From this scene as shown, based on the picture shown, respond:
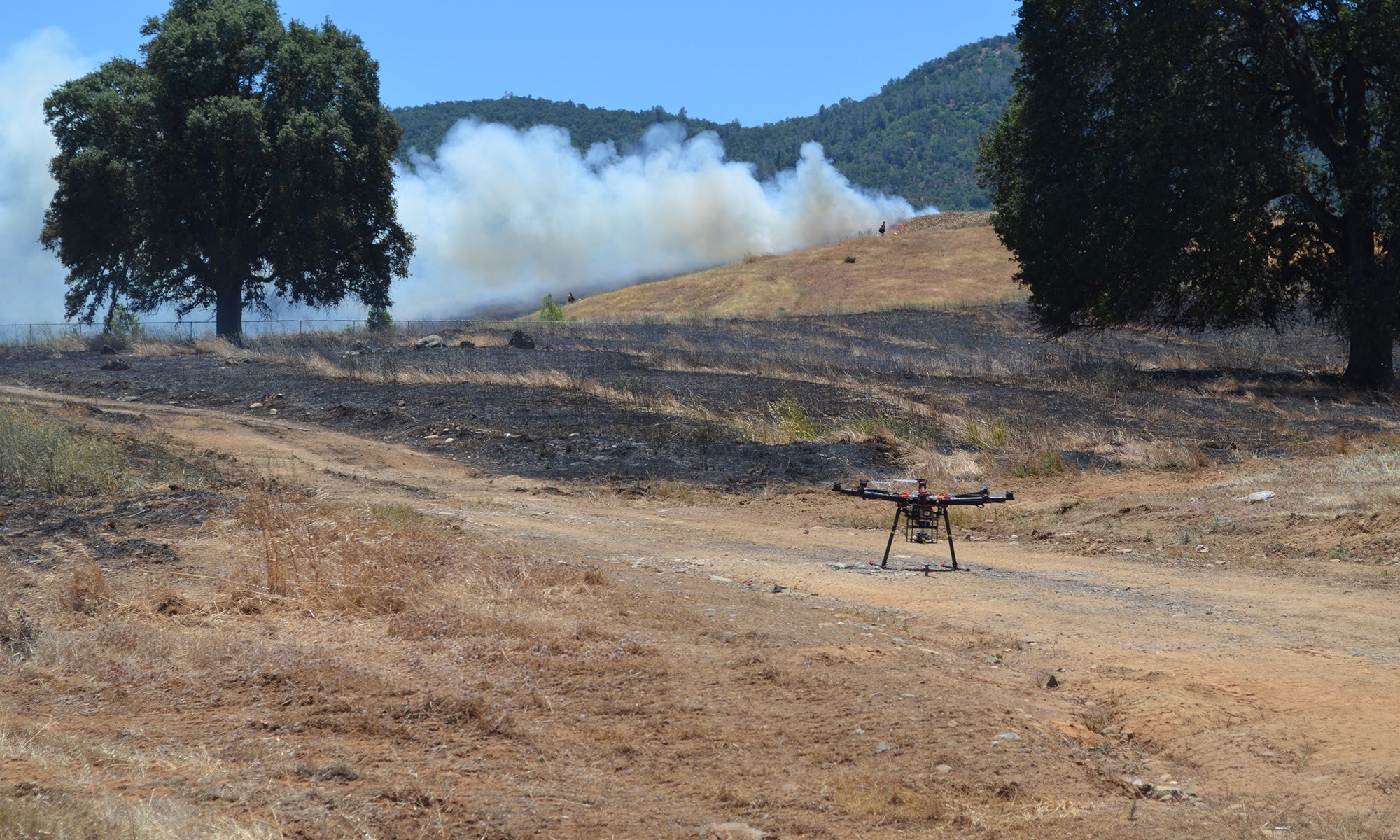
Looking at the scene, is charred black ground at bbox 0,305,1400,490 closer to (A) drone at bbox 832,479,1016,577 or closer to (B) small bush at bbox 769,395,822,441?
(B) small bush at bbox 769,395,822,441

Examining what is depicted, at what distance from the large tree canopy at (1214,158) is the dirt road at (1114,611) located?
1271cm

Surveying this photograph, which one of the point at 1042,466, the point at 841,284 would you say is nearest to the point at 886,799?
the point at 1042,466

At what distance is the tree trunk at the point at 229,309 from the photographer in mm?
45250

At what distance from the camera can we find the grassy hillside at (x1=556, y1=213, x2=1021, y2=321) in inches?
2576

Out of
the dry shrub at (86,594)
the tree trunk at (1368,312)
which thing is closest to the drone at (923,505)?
the dry shrub at (86,594)

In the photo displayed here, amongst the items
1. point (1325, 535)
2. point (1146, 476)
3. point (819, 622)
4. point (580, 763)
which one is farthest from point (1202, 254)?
point (580, 763)

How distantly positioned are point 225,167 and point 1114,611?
133 feet

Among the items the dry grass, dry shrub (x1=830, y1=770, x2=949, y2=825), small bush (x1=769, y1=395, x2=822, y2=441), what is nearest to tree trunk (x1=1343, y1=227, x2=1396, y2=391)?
small bush (x1=769, y1=395, x2=822, y2=441)

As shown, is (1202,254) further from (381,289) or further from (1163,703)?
(381,289)

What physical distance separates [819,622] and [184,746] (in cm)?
440

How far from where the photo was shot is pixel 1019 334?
45.3 metres

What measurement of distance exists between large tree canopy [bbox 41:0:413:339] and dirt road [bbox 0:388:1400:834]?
89.1 ft

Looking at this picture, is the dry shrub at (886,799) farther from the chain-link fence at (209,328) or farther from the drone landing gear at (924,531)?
the chain-link fence at (209,328)

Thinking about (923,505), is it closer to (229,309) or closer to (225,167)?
(225,167)
